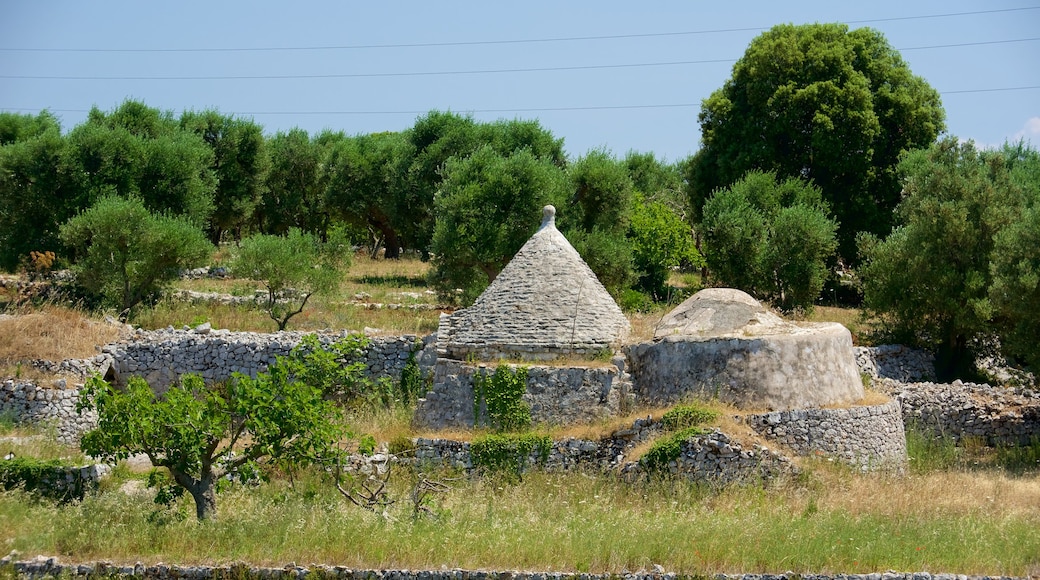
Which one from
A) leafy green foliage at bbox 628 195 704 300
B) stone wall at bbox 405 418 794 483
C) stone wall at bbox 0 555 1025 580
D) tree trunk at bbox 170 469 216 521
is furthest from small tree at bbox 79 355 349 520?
leafy green foliage at bbox 628 195 704 300

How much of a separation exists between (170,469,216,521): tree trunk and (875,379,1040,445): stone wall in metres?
14.1

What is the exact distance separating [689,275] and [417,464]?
28134 millimetres

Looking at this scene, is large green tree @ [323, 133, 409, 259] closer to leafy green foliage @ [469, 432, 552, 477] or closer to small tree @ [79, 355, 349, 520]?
leafy green foliage @ [469, 432, 552, 477]

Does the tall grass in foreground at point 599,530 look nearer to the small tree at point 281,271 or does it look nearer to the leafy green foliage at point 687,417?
the leafy green foliage at point 687,417

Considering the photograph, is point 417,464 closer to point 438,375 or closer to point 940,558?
point 438,375

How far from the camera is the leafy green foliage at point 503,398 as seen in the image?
19656 millimetres

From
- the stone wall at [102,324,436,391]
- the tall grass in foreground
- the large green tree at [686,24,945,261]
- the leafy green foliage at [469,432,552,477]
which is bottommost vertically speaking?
the tall grass in foreground

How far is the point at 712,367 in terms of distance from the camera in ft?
62.0

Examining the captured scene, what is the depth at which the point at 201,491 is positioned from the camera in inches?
606

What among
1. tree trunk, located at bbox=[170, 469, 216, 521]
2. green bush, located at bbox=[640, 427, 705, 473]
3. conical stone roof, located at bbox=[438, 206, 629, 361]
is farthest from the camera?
conical stone roof, located at bbox=[438, 206, 629, 361]

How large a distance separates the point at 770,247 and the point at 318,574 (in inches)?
931

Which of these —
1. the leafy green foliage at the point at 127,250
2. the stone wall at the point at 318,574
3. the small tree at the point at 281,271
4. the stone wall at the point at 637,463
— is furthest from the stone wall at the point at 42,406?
the stone wall at the point at 318,574

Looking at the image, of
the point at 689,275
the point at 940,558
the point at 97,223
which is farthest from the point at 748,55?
the point at 940,558

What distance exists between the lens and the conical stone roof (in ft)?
66.6
